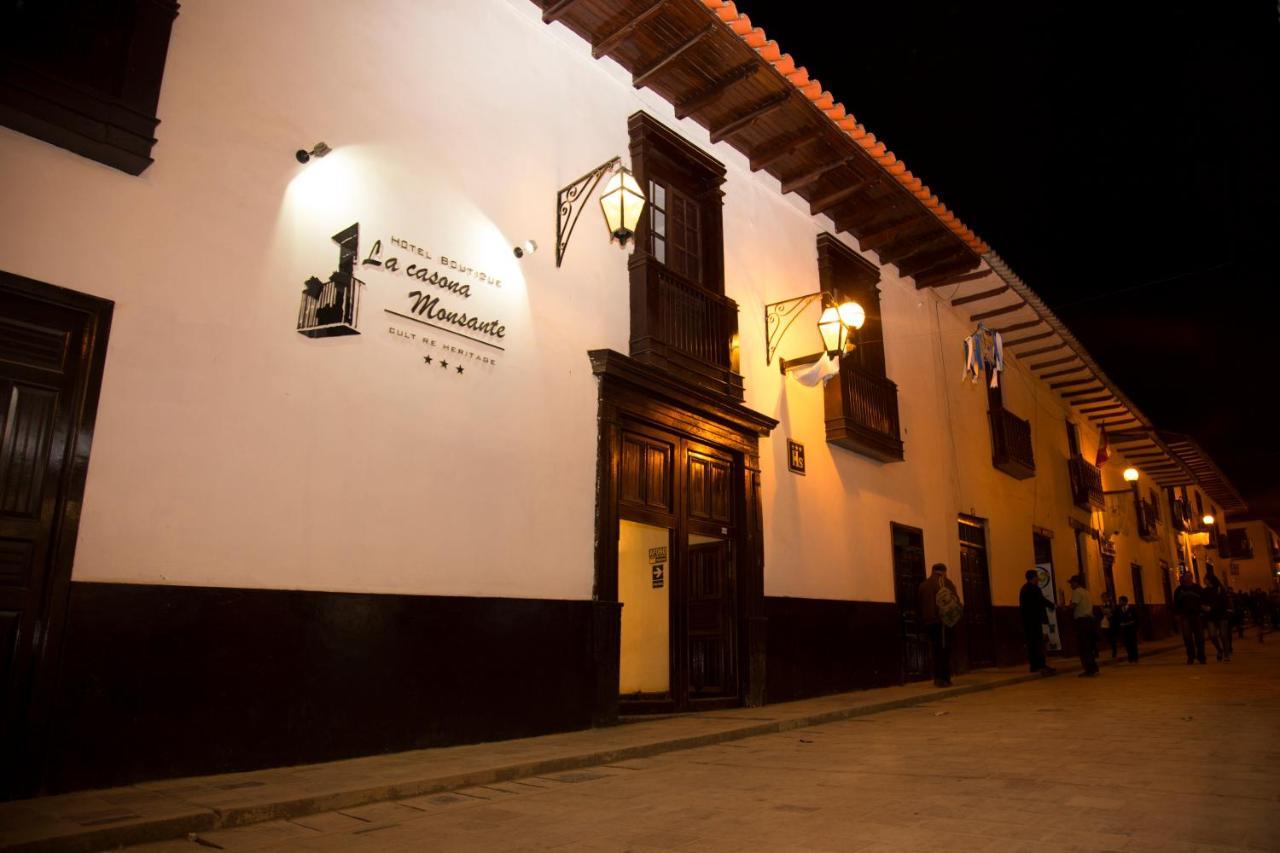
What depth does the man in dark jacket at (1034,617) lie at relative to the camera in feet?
45.8

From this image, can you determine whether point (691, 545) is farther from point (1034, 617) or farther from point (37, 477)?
point (1034, 617)

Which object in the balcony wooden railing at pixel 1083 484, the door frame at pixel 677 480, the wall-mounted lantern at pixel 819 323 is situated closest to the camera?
the door frame at pixel 677 480

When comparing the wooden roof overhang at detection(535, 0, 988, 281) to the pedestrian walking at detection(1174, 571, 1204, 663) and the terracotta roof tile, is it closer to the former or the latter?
the terracotta roof tile

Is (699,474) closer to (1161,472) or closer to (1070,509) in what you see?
(1070,509)

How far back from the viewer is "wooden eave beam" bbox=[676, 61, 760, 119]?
963 centimetres

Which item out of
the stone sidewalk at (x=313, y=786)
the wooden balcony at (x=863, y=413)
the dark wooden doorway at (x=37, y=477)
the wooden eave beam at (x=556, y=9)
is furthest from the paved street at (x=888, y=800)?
the wooden eave beam at (x=556, y=9)

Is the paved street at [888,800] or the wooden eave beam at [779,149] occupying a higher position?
the wooden eave beam at [779,149]

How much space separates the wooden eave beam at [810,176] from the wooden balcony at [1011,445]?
321 inches

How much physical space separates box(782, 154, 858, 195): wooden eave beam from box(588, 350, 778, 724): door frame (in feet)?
11.5

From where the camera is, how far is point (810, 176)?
1163 centimetres

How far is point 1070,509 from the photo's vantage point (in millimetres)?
21844

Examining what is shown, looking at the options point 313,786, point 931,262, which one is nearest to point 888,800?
point 313,786

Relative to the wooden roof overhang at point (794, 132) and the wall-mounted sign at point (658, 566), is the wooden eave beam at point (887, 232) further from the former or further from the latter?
the wall-mounted sign at point (658, 566)

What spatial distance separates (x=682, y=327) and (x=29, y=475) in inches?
249
